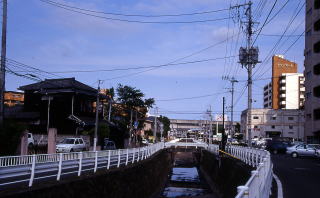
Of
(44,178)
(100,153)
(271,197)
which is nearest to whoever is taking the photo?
(271,197)

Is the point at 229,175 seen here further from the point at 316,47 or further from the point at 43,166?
the point at 316,47

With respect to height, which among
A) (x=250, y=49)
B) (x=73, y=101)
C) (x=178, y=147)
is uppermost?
(x=250, y=49)

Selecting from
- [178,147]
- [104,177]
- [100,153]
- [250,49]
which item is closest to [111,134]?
[178,147]

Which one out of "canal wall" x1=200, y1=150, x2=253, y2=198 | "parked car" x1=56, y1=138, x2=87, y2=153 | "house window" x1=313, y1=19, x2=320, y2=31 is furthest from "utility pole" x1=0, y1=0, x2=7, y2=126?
"house window" x1=313, y1=19, x2=320, y2=31

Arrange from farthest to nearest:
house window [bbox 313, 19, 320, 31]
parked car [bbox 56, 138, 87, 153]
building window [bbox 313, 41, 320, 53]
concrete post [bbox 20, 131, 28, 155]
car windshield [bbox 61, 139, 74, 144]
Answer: building window [bbox 313, 41, 320, 53] < house window [bbox 313, 19, 320, 31] < car windshield [bbox 61, 139, 74, 144] < parked car [bbox 56, 138, 87, 153] < concrete post [bbox 20, 131, 28, 155]

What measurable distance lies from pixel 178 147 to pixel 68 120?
26.8 metres

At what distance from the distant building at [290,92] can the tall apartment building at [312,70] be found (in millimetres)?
49816

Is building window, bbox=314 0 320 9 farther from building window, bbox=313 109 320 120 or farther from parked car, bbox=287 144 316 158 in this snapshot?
parked car, bbox=287 144 316 158

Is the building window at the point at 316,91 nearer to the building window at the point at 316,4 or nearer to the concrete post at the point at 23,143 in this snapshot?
the building window at the point at 316,4

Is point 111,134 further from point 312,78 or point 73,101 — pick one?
point 312,78

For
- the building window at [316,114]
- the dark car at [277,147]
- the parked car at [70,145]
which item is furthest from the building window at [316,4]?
the parked car at [70,145]

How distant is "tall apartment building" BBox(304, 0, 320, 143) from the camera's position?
62.7 meters

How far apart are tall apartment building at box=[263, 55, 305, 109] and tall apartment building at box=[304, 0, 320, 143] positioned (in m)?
49.8

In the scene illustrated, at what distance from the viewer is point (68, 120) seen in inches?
2009
